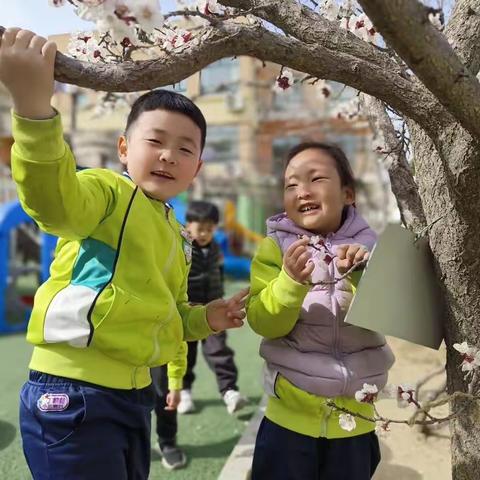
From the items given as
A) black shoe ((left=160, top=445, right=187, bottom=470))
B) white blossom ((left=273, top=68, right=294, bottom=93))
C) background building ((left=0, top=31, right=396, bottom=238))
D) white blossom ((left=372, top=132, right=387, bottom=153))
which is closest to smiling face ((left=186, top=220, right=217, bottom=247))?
black shoe ((left=160, top=445, right=187, bottom=470))

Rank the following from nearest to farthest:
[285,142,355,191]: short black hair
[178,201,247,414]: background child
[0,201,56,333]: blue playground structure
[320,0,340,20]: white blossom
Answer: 1. [285,142,355,191]: short black hair
2. [320,0,340,20]: white blossom
3. [178,201,247,414]: background child
4. [0,201,56,333]: blue playground structure

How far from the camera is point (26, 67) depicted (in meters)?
1.12

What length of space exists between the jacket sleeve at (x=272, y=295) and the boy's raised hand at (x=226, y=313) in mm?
32

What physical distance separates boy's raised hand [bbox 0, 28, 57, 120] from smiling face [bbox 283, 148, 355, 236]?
950mm

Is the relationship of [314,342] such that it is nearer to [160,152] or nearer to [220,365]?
[160,152]

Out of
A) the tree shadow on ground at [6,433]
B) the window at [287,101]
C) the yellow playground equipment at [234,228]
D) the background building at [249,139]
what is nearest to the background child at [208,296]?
the tree shadow on ground at [6,433]

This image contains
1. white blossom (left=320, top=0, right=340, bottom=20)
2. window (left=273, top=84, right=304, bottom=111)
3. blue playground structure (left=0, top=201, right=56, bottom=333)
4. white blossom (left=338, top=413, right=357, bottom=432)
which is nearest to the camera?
white blossom (left=338, top=413, right=357, bottom=432)

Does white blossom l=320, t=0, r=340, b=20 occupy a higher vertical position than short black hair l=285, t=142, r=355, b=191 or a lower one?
higher

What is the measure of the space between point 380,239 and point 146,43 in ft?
2.92

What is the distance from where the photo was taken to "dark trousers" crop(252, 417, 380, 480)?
1.80 m

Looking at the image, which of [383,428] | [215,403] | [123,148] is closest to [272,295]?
[383,428]

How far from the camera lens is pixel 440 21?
2.03m

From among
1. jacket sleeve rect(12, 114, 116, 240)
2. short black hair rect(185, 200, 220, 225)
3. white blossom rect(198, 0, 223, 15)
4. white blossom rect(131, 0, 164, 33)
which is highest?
short black hair rect(185, 200, 220, 225)

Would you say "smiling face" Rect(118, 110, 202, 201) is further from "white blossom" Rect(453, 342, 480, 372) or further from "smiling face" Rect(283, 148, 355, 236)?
"white blossom" Rect(453, 342, 480, 372)
